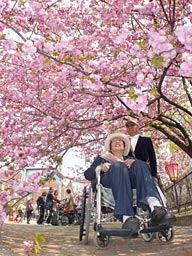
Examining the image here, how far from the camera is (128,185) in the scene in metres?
3.23

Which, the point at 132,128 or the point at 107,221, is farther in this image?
the point at 132,128

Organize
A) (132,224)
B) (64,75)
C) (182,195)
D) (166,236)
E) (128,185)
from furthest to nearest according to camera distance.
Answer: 1. (182,195)
2. (64,75)
3. (166,236)
4. (128,185)
5. (132,224)

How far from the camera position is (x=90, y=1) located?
6199 millimetres

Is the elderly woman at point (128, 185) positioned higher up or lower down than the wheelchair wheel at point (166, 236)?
higher up

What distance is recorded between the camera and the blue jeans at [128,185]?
123 inches

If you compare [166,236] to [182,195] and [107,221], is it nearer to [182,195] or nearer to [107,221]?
[107,221]

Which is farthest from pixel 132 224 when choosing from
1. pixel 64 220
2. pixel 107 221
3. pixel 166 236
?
pixel 64 220

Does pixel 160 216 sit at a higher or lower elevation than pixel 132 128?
lower

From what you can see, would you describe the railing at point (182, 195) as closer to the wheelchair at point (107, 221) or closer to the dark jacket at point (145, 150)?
the wheelchair at point (107, 221)

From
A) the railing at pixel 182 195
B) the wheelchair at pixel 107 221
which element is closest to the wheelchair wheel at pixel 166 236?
the wheelchair at pixel 107 221

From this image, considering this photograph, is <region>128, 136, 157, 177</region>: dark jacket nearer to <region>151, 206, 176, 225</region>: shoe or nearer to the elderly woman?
the elderly woman

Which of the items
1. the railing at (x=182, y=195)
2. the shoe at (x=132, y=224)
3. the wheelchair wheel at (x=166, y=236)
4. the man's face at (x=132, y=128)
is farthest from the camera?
the railing at (x=182, y=195)

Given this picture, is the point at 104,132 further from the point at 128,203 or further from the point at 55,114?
the point at 128,203

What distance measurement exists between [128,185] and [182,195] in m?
7.64
